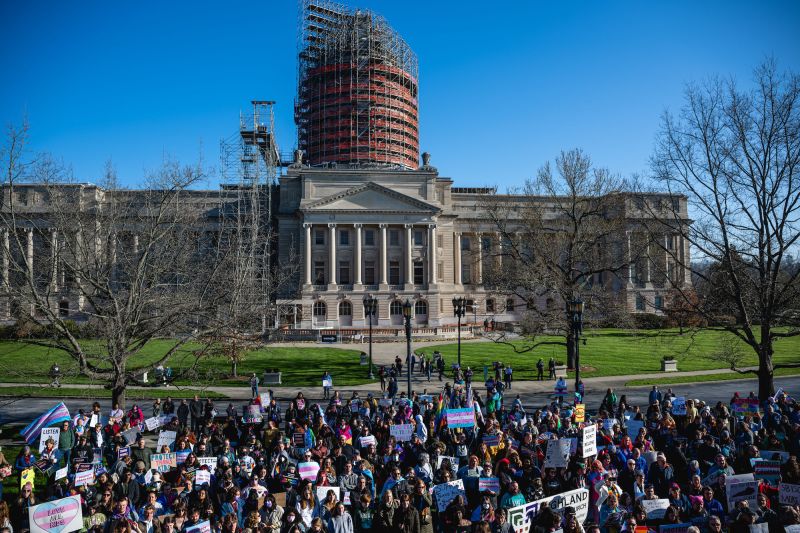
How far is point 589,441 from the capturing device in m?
13.1

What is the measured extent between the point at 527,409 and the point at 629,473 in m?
13.5

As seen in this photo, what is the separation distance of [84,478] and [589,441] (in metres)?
11.7

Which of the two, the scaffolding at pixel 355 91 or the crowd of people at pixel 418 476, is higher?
the scaffolding at pixel 355 91

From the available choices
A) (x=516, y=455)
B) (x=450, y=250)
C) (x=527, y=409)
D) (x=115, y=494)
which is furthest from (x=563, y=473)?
(x=450, y=250)

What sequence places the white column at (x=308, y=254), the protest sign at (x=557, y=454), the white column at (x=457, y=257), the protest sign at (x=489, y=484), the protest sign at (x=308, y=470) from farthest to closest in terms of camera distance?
the white column at (x=457, y=257), the white column at (x=308, y=254), the protest sign at (x=557, y=454), the protest sign at (x=308, y=470), the protest sign at (x=489, y=484)

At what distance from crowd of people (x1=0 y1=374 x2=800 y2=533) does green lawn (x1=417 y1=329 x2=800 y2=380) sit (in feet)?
62.5

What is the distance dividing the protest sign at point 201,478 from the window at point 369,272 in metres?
53.7

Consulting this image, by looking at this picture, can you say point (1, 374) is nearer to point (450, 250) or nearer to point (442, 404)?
point (442, 404)

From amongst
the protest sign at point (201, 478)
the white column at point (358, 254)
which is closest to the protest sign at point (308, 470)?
the protest sign at point (201, 478)

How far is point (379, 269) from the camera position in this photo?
65.4 meters

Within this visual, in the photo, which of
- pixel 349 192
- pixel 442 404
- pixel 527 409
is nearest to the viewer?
pixel 442 404

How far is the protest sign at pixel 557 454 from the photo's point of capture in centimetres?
1279

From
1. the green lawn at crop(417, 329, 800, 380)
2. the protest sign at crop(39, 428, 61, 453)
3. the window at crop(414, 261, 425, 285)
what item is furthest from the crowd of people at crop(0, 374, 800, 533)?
the window at crop(414, 261, 425, 285)

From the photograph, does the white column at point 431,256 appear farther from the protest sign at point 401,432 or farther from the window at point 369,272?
the protest sign at point 401,432
